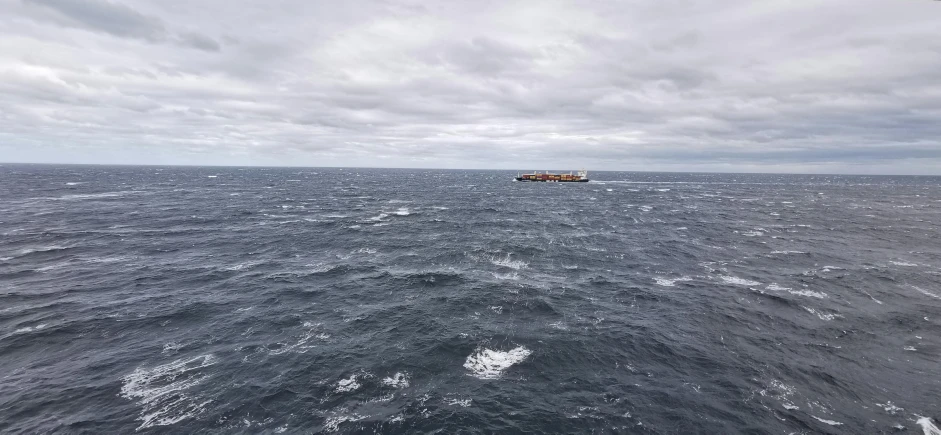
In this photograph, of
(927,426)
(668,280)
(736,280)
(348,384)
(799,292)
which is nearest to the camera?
(927,426)

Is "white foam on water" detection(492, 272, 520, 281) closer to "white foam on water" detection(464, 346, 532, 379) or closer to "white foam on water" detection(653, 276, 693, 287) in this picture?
"white foam on water" detection(653, 276, 693, 287)

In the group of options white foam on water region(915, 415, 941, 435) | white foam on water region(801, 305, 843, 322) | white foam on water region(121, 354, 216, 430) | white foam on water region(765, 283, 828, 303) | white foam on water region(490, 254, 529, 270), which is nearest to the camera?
white foam on water region(915, 415, 941, 435)

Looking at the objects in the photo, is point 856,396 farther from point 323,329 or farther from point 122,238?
point 122,238

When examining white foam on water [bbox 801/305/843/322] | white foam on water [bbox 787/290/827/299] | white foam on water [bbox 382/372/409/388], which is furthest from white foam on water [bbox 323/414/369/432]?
white foam on water [bbox 787/290/827/299]

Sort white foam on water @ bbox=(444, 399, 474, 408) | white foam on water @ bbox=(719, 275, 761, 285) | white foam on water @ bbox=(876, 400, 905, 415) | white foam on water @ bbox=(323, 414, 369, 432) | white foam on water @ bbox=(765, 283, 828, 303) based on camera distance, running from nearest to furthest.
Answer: white foam on water @ bbox=(323, 414, 369, 432) → white foam on water @ bbox=(876, 400, 905, 415) → white foam on water @ bbox=(444, 399, 474, 408) → white foam on water @ bbox=(765, 283, 828, 303) → white foam on water @ bbox=(719, 275, 761, 285)

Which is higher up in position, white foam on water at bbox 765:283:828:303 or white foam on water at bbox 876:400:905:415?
white foam on water at bbox 765:283:828:303

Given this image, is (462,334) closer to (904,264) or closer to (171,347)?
(171,347)

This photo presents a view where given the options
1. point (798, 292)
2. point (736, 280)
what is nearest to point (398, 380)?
point (736, 280)
